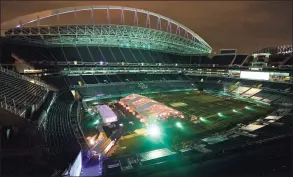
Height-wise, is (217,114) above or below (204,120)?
above

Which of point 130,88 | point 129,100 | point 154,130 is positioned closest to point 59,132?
point 154,130

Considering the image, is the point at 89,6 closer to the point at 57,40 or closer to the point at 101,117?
the point at 57,40

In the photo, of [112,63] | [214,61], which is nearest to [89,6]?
[112,63]

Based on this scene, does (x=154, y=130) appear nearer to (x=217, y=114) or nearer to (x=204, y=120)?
(x=204, y=120)

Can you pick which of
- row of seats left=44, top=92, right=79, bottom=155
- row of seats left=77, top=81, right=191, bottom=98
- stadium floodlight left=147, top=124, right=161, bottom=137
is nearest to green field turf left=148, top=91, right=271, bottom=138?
stadium floodlight left=147, top=124, right=161, bottom=137

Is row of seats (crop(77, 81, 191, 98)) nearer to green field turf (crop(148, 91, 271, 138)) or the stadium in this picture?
the stadium

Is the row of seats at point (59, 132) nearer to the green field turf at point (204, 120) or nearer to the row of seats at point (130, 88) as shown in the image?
the green field turf at point (204, 120)

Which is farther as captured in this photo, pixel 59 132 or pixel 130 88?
pixel 130 88
